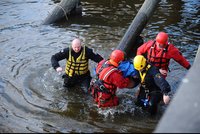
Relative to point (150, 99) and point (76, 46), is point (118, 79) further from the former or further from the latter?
point (76, 46)

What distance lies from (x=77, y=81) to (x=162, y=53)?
2030 millimetres

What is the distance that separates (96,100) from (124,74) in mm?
887

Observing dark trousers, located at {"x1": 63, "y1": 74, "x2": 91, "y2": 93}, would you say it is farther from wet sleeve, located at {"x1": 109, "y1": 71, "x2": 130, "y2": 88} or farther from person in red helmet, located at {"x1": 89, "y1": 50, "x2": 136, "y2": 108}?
wet sleeve, located at {"x1": 109, "y1": 71, "x2": 130, "y2": 88}

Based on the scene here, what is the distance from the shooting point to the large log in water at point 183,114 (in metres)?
4.00

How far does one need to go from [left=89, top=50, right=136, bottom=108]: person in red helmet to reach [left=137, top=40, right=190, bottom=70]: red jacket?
83 centimetres

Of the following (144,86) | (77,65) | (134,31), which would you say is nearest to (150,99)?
(144,86)

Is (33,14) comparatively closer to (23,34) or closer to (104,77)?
(23,34)

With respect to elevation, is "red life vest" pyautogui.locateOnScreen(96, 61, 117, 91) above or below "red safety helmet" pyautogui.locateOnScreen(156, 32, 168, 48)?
below

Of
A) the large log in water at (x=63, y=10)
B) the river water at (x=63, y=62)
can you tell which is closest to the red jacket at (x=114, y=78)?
the river water at (x=63, y=62)

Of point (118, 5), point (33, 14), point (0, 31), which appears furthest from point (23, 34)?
point (118, 5)

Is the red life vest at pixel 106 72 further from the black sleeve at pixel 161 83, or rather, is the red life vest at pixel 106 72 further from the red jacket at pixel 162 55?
the red jacket at pixel 162 55

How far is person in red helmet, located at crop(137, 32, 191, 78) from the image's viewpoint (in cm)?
688

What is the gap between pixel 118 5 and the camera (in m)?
14.2

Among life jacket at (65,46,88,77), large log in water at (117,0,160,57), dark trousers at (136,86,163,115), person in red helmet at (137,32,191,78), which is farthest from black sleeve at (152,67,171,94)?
large log in water at (117,0,160,57)
